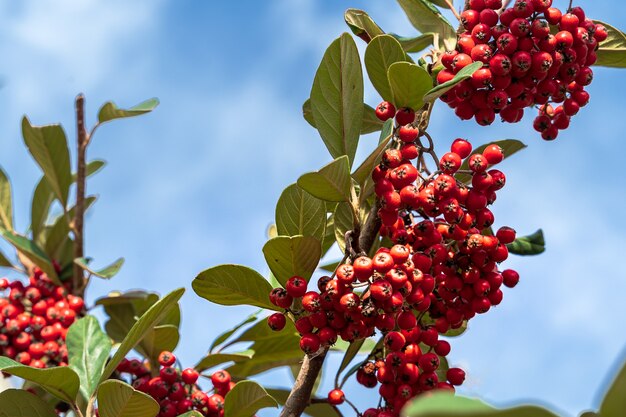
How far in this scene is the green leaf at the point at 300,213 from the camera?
9.30ft

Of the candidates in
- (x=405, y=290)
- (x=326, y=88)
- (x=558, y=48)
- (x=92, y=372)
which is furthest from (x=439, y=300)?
(x=92, y=372)

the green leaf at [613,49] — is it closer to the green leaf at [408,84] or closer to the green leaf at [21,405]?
the green leaf at [408,84]

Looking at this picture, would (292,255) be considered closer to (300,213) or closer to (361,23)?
(300,213)

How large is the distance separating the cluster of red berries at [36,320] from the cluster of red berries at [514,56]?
244 centimetres

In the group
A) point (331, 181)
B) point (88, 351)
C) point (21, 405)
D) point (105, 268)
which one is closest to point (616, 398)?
point (331, 181)

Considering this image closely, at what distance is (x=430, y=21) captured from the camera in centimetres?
335

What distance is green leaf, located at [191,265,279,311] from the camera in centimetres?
273

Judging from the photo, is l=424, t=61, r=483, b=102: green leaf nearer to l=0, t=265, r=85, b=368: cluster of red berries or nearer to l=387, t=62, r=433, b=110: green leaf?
l=387, t=62, r=433, b=110: green leaf

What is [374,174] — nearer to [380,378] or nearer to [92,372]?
[380,378]

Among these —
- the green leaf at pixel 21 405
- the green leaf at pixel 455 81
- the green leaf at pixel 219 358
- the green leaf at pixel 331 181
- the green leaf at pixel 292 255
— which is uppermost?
the green leaf at pixel 455 81

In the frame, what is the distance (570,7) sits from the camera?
3.02 meters

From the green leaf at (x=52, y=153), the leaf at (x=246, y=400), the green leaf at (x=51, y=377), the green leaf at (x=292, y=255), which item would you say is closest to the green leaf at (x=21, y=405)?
the green leaf at (x=51, y=377)

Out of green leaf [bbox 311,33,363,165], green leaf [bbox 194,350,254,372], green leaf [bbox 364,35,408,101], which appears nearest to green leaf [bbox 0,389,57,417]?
green leaf [bbox 194,350,254,372]

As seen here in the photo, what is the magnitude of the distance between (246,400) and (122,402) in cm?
48
